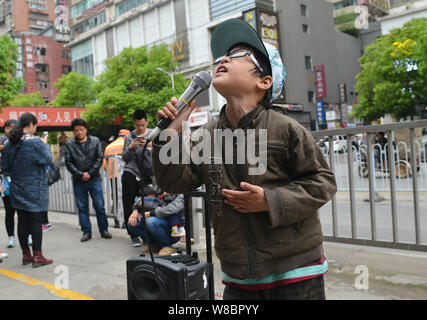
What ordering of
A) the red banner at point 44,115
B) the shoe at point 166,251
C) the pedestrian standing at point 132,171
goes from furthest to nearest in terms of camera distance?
the red banner at point 44,115 < the pedestrian standing at point 132,171 < the shoe at point 166,251

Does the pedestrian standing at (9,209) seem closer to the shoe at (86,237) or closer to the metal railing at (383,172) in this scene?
the shoe at (86,237)

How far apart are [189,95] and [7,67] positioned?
14.5 meters

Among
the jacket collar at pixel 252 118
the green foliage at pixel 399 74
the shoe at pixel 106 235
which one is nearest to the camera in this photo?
the jacket collar at pixel 252 118

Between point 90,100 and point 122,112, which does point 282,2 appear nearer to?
point 122,112

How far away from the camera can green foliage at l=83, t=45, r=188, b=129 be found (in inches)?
1161

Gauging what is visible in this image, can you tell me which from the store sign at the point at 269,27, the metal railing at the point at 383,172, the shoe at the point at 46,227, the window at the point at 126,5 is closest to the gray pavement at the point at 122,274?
the metal railing at the point at 383,172

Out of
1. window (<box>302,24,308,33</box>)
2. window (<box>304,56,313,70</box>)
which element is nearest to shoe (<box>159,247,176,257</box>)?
window (<box>304,56,313,70</box>)

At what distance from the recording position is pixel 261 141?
1.63 m

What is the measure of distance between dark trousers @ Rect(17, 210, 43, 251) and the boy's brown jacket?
3.78 m

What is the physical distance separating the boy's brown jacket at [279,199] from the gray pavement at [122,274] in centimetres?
190

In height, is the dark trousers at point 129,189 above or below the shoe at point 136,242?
above

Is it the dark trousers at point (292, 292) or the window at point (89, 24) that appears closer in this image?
the dark trousers at point (292, 292)

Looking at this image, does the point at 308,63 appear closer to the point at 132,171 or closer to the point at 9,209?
the point at 132,171

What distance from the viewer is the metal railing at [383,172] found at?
13.2 ft
